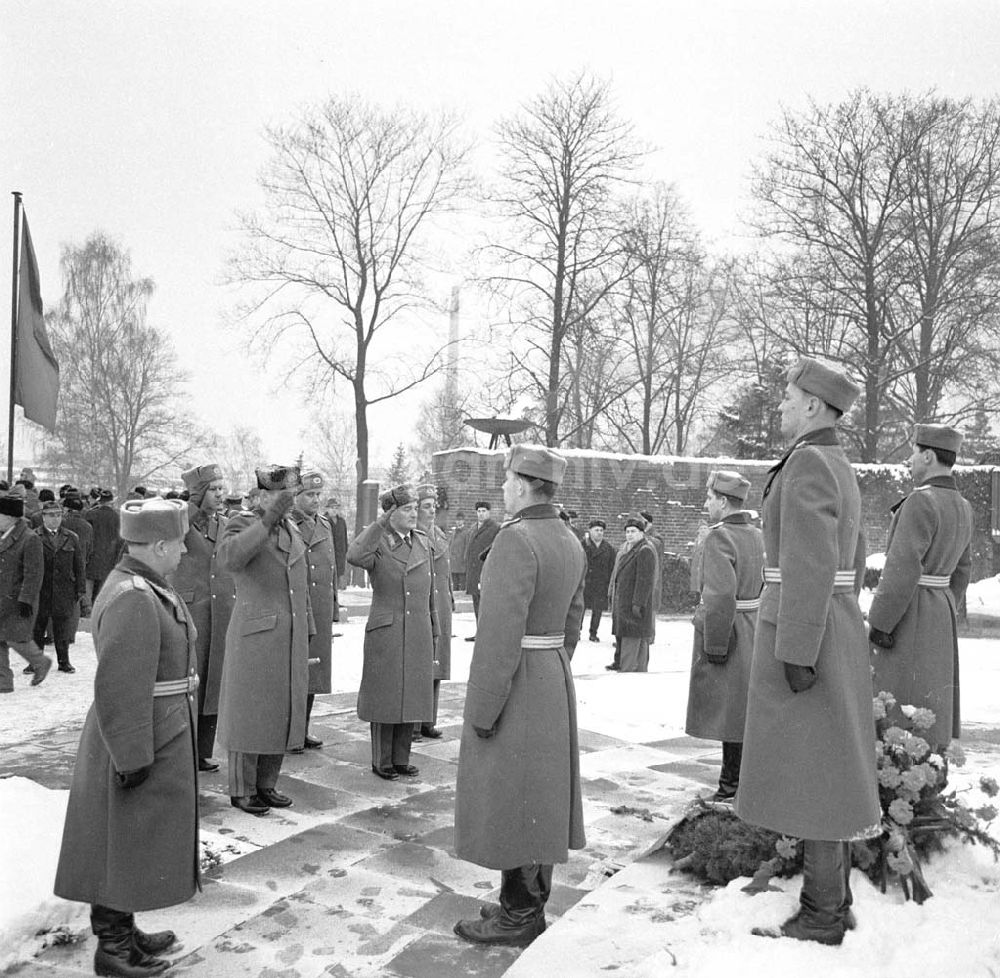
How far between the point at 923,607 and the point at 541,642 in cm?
230

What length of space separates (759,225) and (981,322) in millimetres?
6470

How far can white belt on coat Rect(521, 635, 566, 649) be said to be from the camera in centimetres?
414

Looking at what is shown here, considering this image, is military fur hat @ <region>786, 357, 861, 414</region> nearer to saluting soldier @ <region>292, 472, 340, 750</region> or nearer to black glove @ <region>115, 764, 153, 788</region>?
black glove @ <region>115, 764, 153, 788</region>

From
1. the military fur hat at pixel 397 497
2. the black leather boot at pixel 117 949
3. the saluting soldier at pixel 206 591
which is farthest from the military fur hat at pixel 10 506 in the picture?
the black leather boot at pixel 117 949

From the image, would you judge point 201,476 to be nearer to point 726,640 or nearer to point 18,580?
point 726,640

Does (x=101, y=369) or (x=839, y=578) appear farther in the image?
(x=101, y=369)

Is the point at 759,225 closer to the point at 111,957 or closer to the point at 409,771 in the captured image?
the point at 409,771

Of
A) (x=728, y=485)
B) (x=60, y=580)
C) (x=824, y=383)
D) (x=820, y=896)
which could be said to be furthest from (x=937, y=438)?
(x=60, y=580)

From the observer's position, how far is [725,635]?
20.1 feet

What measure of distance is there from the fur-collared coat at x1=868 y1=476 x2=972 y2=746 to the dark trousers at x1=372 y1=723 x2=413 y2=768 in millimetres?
2960

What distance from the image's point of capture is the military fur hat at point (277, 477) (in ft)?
19.0

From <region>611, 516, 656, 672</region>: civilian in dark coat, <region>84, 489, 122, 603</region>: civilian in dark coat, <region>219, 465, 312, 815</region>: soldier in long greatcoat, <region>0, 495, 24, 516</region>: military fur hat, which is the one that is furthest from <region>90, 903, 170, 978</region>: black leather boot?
<region>84, 489, 122, 603</region>: civilian in dark coat

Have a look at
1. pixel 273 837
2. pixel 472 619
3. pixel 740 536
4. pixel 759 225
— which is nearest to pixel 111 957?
pixel 273 837

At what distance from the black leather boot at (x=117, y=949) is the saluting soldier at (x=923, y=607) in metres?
3.68
